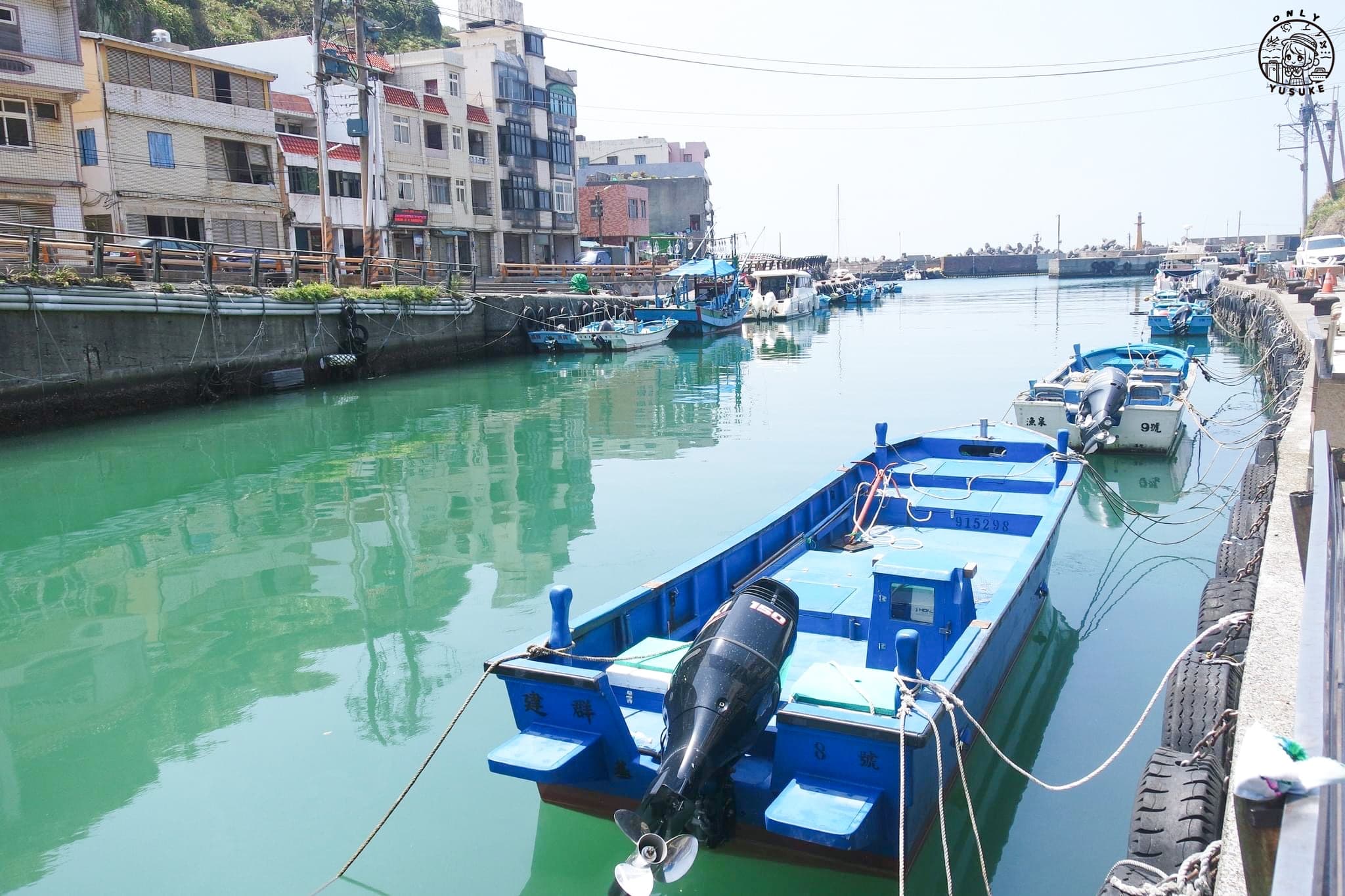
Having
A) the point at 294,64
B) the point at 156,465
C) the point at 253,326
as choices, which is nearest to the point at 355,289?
the point at 253,326

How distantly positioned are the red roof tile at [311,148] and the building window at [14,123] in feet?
30.2

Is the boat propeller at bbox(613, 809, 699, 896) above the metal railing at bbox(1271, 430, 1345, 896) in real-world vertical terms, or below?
below

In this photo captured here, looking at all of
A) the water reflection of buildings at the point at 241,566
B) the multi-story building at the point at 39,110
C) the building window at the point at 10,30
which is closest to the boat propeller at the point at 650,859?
the water reflection of buildings at the point at 241,566

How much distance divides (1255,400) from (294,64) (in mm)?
37907

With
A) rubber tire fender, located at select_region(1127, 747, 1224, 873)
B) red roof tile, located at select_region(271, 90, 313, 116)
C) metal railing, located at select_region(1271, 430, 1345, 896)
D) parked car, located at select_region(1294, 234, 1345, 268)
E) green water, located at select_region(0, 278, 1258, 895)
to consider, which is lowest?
green water, located at select_region(0, 278, 1258, 895)

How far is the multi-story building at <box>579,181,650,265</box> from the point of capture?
6150 cm

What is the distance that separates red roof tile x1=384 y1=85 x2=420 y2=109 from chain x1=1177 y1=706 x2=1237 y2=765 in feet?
135

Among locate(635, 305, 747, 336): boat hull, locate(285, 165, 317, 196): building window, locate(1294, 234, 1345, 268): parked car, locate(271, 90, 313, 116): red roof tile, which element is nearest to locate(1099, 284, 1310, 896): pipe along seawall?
locate(1294, 234, 1345, 268): parked car

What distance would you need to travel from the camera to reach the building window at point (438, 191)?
4388 centimetres

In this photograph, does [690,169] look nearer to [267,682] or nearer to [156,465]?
[156,465]

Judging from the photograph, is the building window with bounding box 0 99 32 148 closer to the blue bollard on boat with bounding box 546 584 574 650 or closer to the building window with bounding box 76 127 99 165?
the building window with bounding box 76 127 99 165

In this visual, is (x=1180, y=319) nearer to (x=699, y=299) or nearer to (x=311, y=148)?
(x=699, y=299)

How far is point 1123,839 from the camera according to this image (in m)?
5.55

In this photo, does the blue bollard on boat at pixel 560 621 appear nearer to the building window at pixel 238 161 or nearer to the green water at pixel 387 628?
the green water at pixel 387 628
